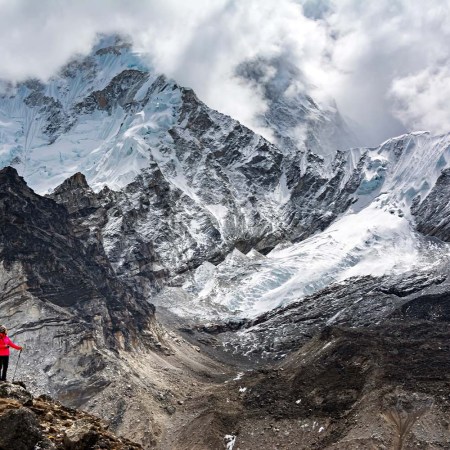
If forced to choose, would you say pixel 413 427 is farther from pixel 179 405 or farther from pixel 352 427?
pixel 179 405

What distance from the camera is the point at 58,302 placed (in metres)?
118

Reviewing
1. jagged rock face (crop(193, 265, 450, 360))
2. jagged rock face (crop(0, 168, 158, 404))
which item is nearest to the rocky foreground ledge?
jagged rock face (crop(0, 168, 158, 404))

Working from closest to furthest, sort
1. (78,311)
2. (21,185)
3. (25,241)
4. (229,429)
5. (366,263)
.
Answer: (229,429), (78,311), (25,241), (21,185), (366,263)

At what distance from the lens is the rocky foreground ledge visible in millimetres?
20656

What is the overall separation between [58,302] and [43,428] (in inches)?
3855

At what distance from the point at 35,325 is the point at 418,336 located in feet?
205

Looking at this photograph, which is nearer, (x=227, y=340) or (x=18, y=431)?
(x=18, y=431)

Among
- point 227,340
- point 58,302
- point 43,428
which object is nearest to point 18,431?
point 43,428

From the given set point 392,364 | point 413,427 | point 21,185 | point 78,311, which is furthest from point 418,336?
point 21,185

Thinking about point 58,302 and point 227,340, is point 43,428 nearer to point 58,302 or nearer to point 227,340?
point 58,302

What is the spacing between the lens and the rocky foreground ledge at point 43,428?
20.7 metres

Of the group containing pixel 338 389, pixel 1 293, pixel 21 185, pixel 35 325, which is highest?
pixel 21 185

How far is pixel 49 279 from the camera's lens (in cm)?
12225

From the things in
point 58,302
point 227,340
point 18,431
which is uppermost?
point 58,302
